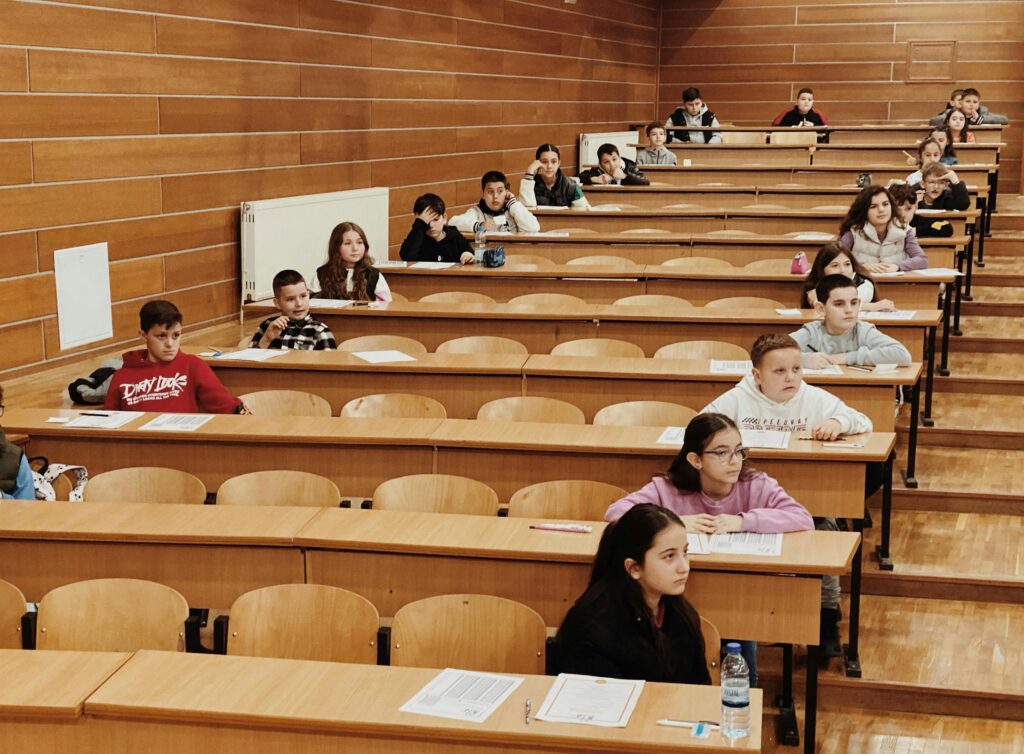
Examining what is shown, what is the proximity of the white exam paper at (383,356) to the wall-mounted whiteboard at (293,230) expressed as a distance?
4.83 feet

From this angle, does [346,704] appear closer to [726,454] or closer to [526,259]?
[726,454]

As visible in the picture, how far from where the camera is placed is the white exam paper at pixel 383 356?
5.97 m

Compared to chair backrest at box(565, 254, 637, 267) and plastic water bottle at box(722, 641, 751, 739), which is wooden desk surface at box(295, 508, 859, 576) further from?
chair backrest at box(565, 254, 637, 267)

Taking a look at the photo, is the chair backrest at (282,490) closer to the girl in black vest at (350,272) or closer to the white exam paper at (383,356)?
the white exam paper at (383,356)

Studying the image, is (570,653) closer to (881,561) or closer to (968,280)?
(881,561)

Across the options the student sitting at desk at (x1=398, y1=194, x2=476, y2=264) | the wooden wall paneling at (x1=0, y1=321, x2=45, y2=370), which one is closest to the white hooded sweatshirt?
the wooden wall paneling at (x1=0, y1=321, x2=45, y2=370)

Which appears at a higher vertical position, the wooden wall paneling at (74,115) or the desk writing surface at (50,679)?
the wooden wall paneling at (74,115)

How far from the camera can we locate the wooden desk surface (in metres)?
3.69

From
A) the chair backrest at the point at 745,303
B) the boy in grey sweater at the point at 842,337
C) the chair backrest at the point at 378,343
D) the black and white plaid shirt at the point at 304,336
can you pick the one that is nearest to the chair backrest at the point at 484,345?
the chair backrest at the point at 378,343

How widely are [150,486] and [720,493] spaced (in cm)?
204

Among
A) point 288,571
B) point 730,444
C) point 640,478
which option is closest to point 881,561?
point 640,478

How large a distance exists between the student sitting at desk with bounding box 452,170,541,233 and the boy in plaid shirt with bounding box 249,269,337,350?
8.48 feet

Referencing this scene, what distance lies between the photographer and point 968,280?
27.8ft

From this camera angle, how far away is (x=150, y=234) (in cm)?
706
